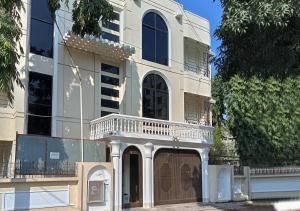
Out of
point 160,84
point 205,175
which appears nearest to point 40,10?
point 160,84

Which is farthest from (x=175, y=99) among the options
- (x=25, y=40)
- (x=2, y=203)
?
(x=2, y=203)

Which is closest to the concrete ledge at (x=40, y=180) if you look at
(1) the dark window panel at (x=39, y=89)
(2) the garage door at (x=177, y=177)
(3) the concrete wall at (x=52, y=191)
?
(3) the concrete wall at (x=52, y=191)

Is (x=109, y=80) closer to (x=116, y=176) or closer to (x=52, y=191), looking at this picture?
(x=116, y=176)

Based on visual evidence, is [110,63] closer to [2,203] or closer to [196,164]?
[196,164]

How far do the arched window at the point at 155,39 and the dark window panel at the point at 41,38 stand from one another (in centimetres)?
559

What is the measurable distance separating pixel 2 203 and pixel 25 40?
282 inches

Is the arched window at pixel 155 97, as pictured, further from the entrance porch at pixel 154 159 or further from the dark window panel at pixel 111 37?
the entrance porch at pixel 154 159

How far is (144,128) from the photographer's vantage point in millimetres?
18047

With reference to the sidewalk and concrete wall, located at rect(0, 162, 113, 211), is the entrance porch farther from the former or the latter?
→ concrete wall, located at rect(0, 162, 113, 211)

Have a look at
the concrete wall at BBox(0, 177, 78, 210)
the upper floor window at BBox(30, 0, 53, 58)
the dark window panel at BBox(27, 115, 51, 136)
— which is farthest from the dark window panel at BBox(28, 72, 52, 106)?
the concrete wall at BBox(0, 177, 78, 210)

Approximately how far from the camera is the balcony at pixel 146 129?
56.0 feet

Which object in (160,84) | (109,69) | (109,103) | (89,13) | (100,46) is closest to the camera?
(89,13)

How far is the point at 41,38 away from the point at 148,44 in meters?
6.41

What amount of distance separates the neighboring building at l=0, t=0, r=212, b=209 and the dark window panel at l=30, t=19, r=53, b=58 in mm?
43
